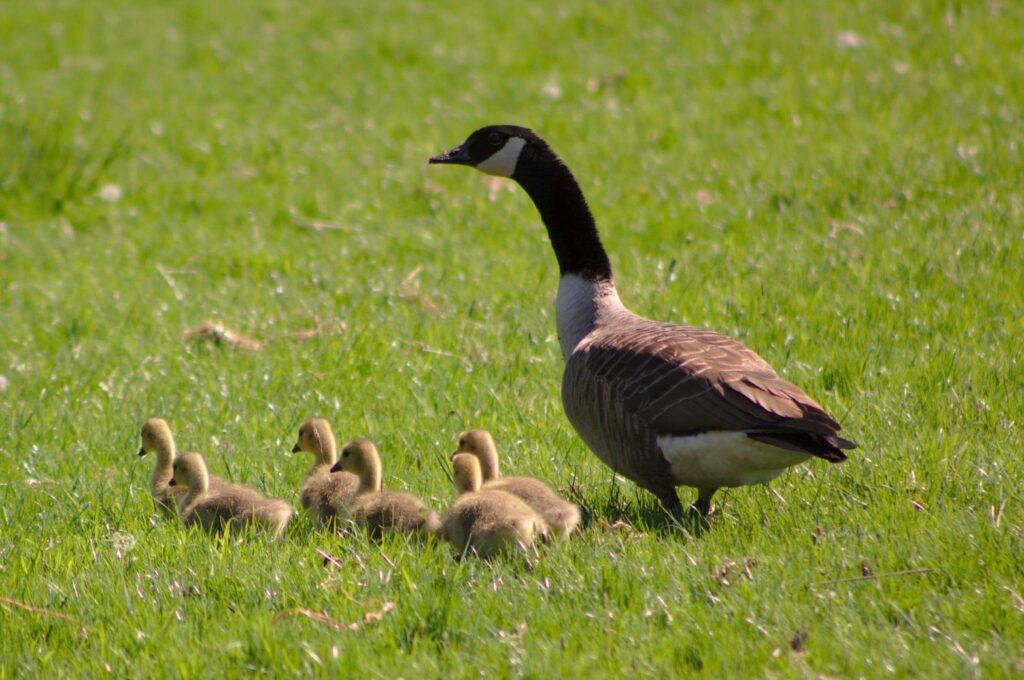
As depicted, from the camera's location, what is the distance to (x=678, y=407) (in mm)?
5719

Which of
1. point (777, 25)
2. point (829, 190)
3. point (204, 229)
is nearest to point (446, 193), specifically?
point (204, 229)

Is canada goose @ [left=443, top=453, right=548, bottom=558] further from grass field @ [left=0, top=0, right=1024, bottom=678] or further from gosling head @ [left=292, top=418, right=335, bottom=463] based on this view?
gosling head @ [left=292, top=418, right=335, bottom=463]

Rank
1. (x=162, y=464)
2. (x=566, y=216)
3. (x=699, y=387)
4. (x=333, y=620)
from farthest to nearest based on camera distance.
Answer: (x=566, y=216) < (x=162, y=464) < (x=699, y=387) < (x=333, y=620)

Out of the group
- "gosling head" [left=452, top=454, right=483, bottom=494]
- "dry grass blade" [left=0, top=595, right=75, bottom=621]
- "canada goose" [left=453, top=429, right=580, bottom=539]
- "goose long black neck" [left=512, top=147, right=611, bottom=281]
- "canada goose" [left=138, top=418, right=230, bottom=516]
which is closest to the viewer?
"dry grass blade" [left=0, top=595, right=75, bottom=621]

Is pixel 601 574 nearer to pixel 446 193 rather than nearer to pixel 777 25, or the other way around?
pixel 446 193

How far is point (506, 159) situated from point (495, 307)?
88.0 inches

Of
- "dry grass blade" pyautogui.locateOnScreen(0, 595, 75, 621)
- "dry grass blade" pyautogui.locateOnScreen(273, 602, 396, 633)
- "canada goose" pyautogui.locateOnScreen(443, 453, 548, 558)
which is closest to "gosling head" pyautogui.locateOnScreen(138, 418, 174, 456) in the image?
"dry grass blade" pyautogui.locateOnScreen(0, 595, 75, 621)

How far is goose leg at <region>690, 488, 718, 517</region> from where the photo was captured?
6059 mm

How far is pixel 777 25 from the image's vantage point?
15312 millimetres

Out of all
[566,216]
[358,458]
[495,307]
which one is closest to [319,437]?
[358,458]

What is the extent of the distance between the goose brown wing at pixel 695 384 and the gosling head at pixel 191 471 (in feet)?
6.58

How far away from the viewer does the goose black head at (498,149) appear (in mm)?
7363

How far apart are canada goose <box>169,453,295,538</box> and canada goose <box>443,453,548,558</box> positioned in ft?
2.89

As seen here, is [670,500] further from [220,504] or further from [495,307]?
[495,307]
